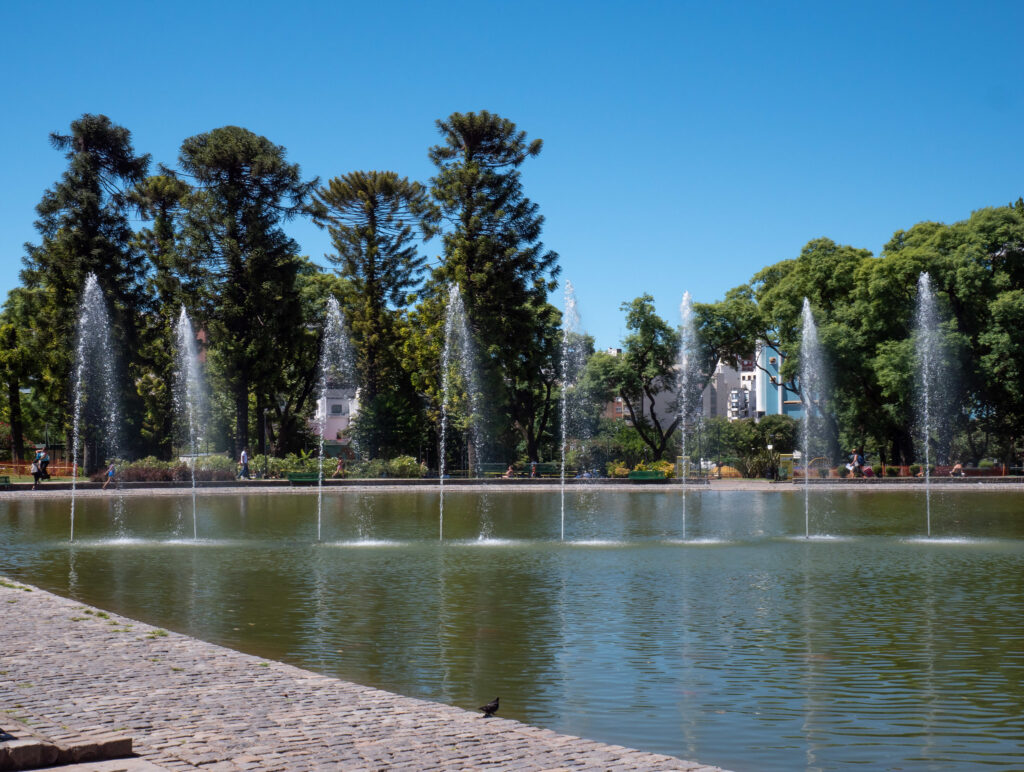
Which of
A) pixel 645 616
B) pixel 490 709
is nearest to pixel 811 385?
pixel 645 616

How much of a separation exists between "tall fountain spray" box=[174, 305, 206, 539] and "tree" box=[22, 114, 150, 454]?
106 inches

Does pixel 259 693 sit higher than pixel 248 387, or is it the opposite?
pixel 248 387

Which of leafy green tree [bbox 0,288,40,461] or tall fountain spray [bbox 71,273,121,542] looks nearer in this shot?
tall fountain spray [bbox 71,273,121,542]

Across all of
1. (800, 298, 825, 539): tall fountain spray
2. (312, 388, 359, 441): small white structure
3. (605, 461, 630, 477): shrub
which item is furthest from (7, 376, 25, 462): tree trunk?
(800, 298, 825, 539): tall fountain spray

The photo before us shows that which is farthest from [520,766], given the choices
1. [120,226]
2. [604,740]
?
[120,226]

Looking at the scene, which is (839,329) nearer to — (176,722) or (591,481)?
(591,481)

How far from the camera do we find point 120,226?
56.7m

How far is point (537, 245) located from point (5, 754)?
5247 cm

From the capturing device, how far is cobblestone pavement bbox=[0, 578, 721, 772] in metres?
6.79

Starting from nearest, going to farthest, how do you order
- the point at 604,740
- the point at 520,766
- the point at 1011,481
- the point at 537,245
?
1. the point at 520,766
2. the point at 604,740
3. the point at 1011,481
4. the point at 537,245

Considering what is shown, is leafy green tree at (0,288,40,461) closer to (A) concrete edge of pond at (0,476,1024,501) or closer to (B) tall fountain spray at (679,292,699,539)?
(A) concrete edge of pond at (0,476,1024,501)

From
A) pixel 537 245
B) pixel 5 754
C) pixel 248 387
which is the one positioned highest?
pixel 537 245

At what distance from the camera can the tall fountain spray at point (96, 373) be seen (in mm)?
54656

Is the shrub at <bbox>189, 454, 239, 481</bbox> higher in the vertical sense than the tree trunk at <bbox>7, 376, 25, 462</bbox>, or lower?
lower
